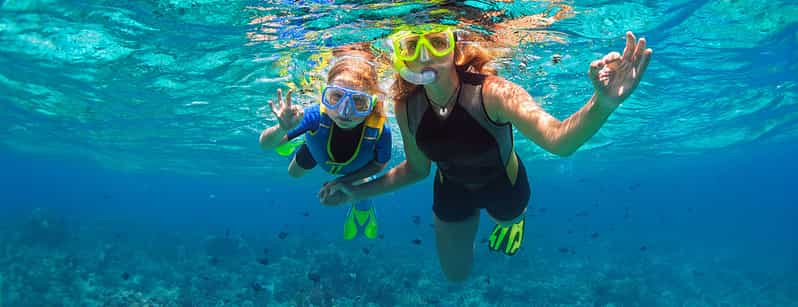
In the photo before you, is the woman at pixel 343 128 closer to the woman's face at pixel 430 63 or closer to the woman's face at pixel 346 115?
the woman's face at pixel 346 115

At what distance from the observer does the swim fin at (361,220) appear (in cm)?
691

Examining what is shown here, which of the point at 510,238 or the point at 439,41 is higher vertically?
the point at 439,41

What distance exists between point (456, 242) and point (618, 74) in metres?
3.91

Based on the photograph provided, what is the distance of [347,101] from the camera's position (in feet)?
16.2

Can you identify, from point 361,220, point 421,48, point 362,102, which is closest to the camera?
point 421,48

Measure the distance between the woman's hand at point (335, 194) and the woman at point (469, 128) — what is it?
13mm

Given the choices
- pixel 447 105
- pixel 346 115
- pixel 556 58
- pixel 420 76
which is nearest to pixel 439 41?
pixel 420 76

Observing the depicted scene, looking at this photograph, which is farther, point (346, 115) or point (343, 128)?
point (343, 128)

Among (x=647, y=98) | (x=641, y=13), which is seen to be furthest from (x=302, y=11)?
(x=647, y=98)

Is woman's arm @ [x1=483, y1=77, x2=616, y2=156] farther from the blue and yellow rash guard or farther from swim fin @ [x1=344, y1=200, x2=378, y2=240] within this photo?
swim fin @ [x1=344, y1=200, x2=378, y2=240]

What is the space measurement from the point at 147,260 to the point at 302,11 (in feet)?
84.7

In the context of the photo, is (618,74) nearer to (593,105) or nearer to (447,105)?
(593,105)

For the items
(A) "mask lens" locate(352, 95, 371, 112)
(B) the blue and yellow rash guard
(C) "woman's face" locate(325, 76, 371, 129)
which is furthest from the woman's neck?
(B) the blue and yellow rash guard

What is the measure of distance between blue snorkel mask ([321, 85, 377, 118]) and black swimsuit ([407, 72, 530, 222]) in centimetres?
59
